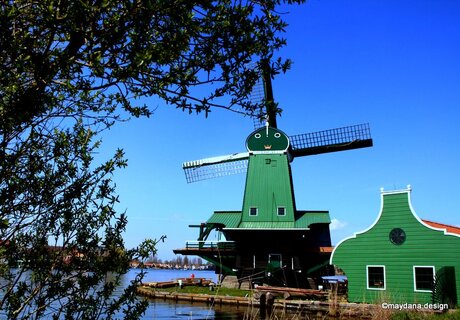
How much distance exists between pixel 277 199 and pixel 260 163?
2831 mm

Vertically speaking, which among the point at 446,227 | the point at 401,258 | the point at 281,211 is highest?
the point at 281,211

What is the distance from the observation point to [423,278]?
20078 mm

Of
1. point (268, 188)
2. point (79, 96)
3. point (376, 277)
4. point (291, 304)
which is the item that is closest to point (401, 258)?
point (376, 277)

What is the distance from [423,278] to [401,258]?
4.19ft

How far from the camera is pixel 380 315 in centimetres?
1218

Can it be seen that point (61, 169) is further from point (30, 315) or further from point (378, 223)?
point (378, 223)

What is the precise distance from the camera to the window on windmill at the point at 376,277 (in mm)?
21188

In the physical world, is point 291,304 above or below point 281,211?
below

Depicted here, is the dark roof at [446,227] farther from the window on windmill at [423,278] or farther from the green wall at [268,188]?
the green wall at [268,188]

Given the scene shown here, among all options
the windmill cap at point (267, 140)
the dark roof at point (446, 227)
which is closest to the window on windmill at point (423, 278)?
the dark roof at point (446, 227)

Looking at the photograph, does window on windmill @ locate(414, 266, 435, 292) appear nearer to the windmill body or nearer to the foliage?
the windmill body

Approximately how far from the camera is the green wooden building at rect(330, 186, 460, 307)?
19.2 m

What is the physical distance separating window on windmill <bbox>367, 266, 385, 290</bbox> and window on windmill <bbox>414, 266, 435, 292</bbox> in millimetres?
1565

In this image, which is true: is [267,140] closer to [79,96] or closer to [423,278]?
[423,278]
